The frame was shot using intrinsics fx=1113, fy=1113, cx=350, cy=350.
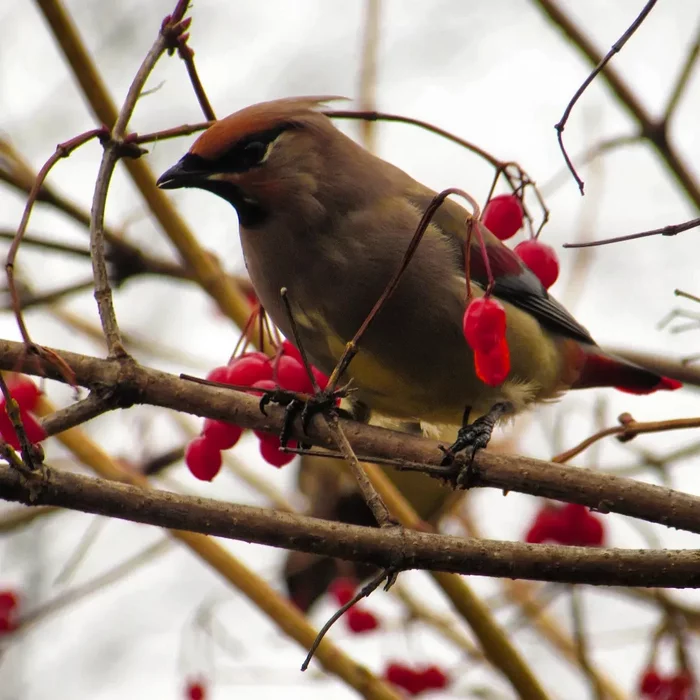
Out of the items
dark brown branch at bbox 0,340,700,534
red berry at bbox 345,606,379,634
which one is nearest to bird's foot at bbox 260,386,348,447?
dark brown branch at bbox 0,340,700,534

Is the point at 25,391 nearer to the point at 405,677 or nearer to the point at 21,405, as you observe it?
the point at 21,405

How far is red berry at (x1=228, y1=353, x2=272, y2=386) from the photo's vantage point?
110 inches

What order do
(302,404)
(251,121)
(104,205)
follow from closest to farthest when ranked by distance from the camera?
1. (104,205)
2. (302,404)
3. (251,121)

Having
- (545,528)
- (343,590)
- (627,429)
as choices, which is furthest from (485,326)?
(343,590)

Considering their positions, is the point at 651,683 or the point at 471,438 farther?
the point at 651,683

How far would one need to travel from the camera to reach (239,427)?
2.58m

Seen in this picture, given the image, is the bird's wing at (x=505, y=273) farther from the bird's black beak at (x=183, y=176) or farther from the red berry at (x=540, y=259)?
the bird's black beak at (x=183, y=176)

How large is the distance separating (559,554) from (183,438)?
2.58m

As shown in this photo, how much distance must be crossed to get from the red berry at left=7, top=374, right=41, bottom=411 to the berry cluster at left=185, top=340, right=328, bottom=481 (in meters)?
0.39

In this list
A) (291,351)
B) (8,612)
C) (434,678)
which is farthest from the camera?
(434,678)

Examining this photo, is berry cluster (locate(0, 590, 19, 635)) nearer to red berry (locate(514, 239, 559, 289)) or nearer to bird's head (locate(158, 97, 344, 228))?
bird's head (locate(158, 97, 344, 228))

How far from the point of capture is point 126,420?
5.05m

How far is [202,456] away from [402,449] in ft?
1.81

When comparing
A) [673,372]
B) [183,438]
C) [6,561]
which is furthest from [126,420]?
[6,561]
